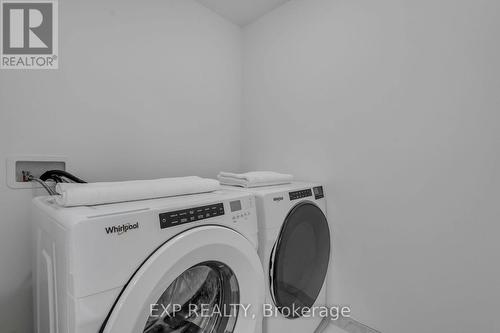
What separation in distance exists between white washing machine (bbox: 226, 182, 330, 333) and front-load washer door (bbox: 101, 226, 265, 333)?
5.0 inches

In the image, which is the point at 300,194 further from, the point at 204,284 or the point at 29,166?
the point at 29,166

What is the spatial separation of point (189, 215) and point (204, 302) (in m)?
0.42

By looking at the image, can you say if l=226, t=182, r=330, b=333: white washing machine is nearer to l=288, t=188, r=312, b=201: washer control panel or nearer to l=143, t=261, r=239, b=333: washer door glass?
l=288, t=188, r=312, b=201: washer control panel

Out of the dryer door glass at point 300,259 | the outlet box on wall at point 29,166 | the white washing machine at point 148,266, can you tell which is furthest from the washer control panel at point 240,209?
the outlet box on wall at point 29,166

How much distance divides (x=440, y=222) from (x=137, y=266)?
1.19 metres

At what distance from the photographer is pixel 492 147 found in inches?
37.6

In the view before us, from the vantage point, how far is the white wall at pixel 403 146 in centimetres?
98

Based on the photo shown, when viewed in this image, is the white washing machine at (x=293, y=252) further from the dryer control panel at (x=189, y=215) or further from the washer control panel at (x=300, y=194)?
the dryer control panel at (x=189, y=215)

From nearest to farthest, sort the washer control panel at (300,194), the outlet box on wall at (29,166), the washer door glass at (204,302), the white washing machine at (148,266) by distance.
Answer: the white washing machine at (148,266), the washer door glass at (204,302), the outlet box on wall at (29,166), the washer control panel at (300,194)

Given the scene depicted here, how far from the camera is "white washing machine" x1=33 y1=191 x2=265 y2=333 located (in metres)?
0.54

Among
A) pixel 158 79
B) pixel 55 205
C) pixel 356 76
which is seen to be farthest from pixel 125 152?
pixel 356 76

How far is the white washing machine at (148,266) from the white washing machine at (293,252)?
11 centimetres

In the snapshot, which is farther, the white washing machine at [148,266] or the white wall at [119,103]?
the white wall at [119,103]

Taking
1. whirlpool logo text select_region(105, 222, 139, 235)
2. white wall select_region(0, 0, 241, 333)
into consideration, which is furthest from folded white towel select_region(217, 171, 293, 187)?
whirlpool logo text select_region(105, 222, 139, 235)
